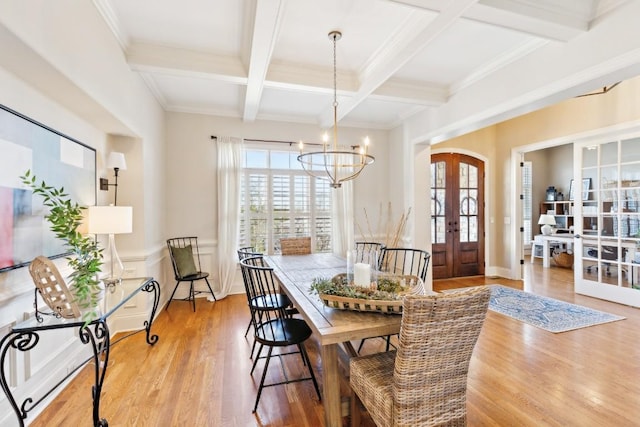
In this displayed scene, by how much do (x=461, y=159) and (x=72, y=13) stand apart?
5682 millimetres

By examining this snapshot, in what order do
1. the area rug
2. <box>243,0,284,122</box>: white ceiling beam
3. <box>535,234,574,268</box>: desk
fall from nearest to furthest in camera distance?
<box>243,0,284,122</box>: white ceiling beam → the area rug → <box>535,234,574,268</box>: desk

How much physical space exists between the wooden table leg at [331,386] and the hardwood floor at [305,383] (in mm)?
264

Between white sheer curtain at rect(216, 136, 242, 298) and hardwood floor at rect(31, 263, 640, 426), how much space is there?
46.5 inches

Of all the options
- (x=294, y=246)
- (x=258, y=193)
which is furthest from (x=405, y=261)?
(x=258, y=193)

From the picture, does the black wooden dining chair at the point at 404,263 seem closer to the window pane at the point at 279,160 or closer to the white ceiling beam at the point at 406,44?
the white ceiling beam at the point at 406,44

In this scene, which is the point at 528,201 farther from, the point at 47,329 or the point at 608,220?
the point at 47,329

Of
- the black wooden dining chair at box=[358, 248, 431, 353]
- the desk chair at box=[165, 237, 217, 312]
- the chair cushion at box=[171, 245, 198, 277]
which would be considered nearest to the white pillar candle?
the black wooden dining chair at box=[358, 248, 431, 353]

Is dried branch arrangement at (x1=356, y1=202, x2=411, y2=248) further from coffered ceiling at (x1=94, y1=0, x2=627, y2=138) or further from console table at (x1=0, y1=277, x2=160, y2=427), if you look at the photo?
console table at (x1=0, y1=277, x2=160, y2=427)

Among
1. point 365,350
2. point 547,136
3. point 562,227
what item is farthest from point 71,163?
point 562,227

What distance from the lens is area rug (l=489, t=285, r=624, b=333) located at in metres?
3.22

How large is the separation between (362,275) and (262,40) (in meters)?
2.01

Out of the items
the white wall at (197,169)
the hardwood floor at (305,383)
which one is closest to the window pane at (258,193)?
the white wall at (197,169)

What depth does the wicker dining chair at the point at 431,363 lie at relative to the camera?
124cm

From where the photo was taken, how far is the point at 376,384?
1.46m
